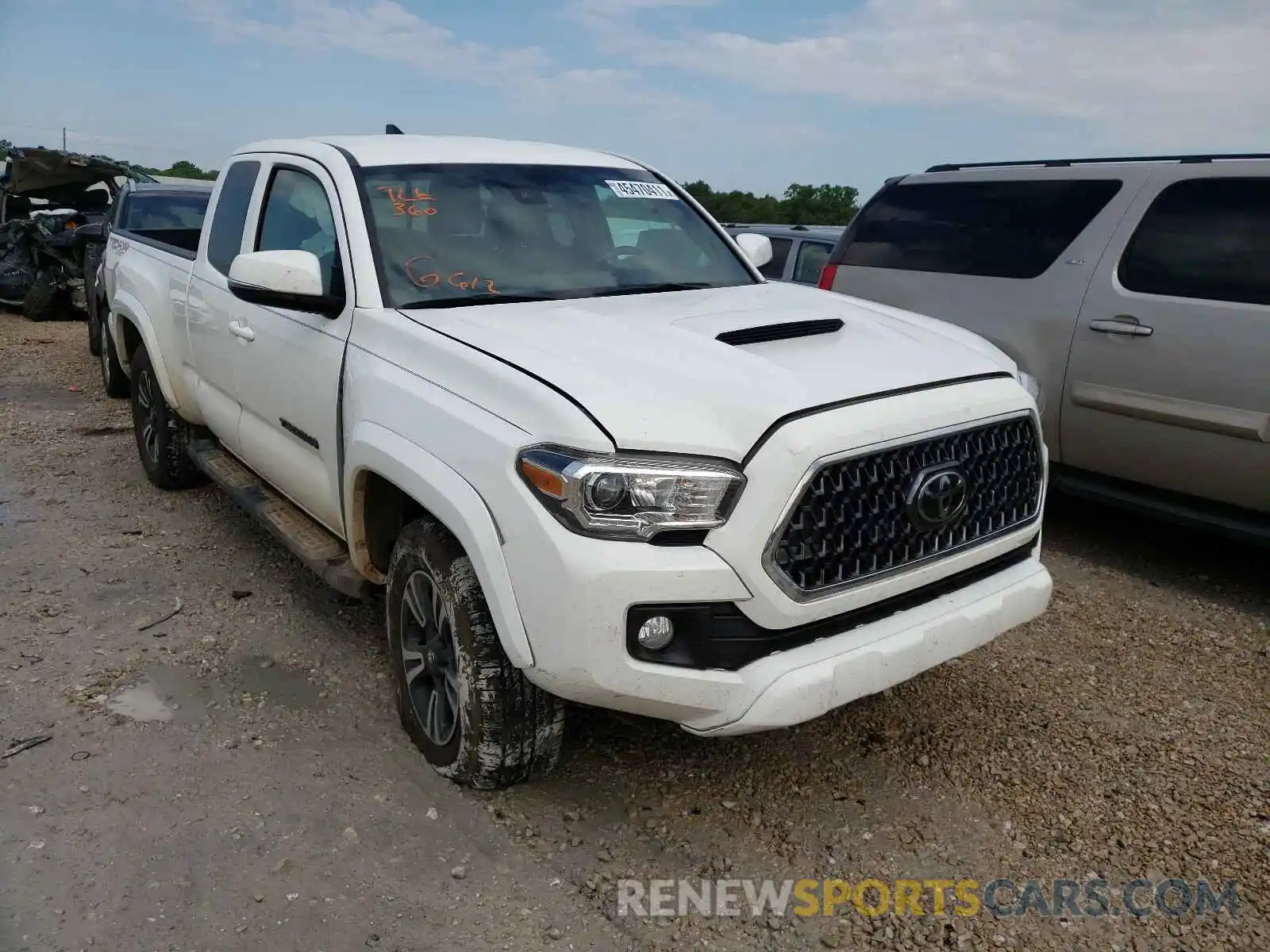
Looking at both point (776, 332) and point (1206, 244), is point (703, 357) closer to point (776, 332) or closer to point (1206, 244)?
point (776, 332)

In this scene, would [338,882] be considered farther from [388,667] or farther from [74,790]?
[388,667]

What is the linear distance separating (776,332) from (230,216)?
115 inches

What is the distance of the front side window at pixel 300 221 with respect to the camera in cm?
362

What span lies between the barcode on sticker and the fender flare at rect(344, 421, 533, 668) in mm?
1617

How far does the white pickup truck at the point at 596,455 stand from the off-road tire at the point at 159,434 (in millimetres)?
1795

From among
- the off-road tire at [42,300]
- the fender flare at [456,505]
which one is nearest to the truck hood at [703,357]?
the fender flare at [456,505]

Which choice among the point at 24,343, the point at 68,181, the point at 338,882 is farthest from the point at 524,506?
the point at 68,181

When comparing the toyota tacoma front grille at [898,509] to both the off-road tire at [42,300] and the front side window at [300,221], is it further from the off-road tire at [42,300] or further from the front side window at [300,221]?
the off-road tire at [42,300]

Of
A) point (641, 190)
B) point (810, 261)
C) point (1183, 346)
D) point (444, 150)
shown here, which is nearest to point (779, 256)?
point (810, 261)

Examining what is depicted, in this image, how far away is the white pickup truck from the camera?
2.45 m

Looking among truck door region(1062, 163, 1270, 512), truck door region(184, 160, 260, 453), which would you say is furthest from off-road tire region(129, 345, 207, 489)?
truck door region(1062, 163, 1270, 512)

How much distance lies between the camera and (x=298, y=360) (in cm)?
367

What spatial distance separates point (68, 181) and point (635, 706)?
15.2m

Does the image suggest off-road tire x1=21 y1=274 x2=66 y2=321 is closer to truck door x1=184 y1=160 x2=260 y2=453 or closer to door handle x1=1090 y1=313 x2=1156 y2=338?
truck door x1=184 y1=160 x2=260 y2=453
